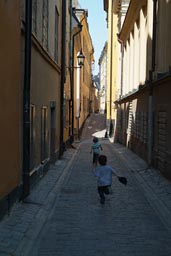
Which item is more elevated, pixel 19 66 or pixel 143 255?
pixel 19 66

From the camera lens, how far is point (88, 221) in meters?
8.85

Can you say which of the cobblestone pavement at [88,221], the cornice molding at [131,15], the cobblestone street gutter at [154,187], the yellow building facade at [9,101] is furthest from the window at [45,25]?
the cornice molding at [131,15]

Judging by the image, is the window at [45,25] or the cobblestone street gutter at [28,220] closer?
the cobblestone street gutter at [28,220]

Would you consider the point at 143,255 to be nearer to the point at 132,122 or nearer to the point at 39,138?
the point at 39,138

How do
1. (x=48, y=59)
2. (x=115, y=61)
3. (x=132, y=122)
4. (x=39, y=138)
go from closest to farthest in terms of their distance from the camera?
(x=39, y=138) → (x=48, y=59) → (x=132, y=122) → (x=115, y=61)

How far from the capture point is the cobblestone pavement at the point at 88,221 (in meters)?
6.98

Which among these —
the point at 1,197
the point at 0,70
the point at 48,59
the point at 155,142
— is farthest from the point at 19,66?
the point at 155,142

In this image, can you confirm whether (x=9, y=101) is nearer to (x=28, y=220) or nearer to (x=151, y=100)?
(x=28, y=220)

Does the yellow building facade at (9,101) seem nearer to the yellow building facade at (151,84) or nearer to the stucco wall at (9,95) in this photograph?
the stucco wall at (9,95)

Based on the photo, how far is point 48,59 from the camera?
608 inches

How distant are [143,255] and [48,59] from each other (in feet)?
31.6

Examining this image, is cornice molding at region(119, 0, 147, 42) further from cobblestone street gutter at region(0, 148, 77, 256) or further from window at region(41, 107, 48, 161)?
cobblestone street gutter at region(0, 148, 77, 256)

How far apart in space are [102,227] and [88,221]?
54cm

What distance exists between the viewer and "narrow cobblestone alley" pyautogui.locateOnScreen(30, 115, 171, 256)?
22.8 feet
